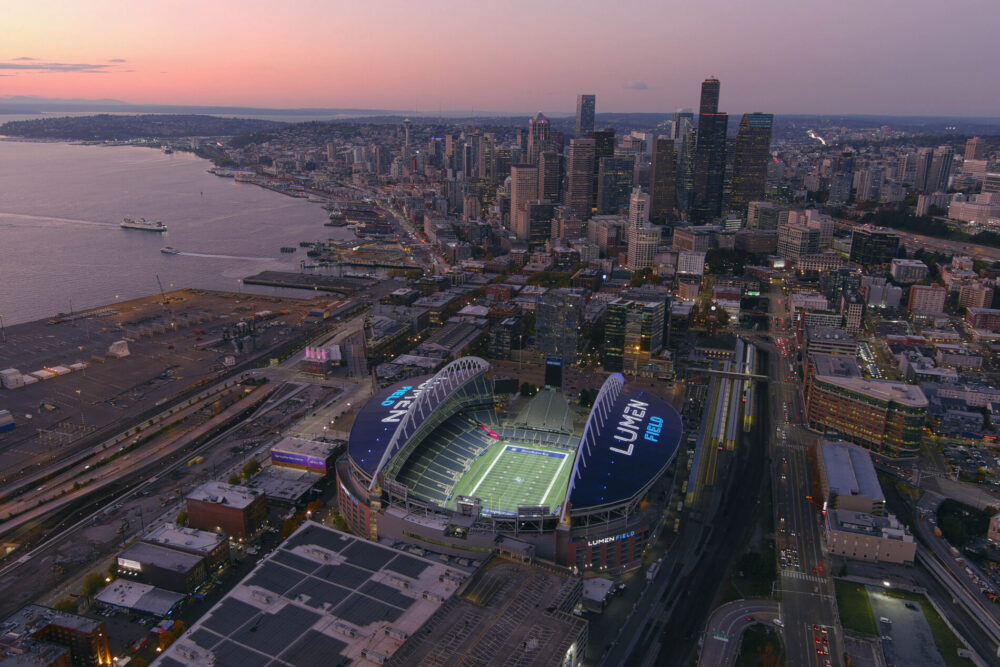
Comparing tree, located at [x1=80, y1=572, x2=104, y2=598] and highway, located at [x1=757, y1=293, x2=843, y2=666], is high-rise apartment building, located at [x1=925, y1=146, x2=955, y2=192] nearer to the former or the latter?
highway, located at [x1=757, y1=293, x2=843, y2=666]

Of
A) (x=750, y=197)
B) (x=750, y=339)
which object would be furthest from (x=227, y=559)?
(x=750, y=197)

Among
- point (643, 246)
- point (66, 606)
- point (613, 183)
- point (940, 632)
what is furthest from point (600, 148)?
point (66, 606)

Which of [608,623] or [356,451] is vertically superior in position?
[356,451]

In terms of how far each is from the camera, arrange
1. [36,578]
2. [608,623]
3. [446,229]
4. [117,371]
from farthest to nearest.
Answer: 1. [446,229]
2. [117,371]
3. [36,578]
4. [608,623]

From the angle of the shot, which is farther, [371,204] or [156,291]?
[371,204]

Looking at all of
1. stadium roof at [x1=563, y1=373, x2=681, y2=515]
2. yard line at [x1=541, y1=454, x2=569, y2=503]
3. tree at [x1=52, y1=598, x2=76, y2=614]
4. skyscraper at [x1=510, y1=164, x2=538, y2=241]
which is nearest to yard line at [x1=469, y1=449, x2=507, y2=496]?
yard line at [x1=541, y1=454, x2=569, y2=503]

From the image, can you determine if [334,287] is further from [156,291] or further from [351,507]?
[351,507]

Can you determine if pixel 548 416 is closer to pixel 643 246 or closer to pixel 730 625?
pixel 730 625
